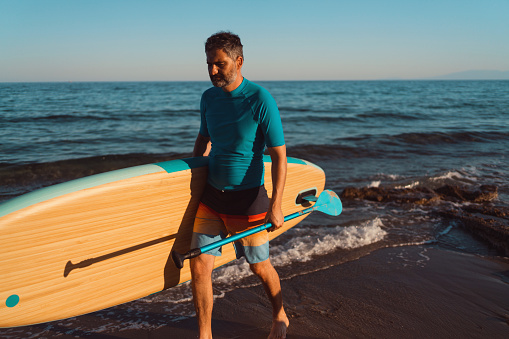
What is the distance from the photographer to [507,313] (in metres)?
2.77

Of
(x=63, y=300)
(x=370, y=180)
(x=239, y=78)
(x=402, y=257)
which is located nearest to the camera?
(x=239, y=78)

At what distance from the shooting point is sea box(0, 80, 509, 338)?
358cm

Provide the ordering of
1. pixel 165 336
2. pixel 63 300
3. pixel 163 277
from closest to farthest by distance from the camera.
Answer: pixel 63 300 < pixel 165 336 < pixel 163 277

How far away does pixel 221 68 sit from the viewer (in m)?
2.03

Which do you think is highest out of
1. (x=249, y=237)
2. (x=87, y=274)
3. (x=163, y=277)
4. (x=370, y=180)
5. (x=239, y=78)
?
(x=239, y=78)

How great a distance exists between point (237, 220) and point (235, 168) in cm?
32

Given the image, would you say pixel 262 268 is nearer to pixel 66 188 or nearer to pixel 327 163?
pixel 66 188

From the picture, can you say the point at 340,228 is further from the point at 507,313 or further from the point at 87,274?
the point at 87,274

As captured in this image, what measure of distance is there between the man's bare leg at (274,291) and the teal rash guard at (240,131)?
0.52 m

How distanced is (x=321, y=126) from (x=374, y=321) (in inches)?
528

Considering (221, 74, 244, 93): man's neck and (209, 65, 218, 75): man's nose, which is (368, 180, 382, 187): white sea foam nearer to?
(221, 74, 244, 93): man's neck

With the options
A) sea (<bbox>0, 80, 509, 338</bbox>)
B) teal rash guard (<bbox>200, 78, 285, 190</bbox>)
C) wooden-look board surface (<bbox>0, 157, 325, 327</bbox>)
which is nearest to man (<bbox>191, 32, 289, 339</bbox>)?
teal rash guard (<bbox>200, 78, 285, 190</bbox>)

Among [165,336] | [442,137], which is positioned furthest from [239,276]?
[442,137]

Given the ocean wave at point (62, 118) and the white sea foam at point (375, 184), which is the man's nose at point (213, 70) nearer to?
the white sea foam at point (375, 184)
